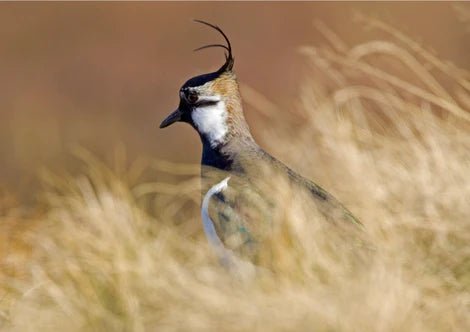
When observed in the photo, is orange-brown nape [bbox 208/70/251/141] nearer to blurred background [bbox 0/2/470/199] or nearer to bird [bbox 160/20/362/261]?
bird [bbox 160/20/362/261]

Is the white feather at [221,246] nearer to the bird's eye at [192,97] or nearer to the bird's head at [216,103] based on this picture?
the bird's head at [216,103]

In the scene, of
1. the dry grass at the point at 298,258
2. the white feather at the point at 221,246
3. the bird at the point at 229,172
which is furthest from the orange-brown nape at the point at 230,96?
the white feather at the point at 221,246

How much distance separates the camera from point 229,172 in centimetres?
551

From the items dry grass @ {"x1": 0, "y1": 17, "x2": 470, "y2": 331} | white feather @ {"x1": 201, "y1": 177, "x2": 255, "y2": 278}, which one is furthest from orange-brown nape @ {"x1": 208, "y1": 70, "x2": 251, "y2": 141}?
white feather @ {"x1": 201, "y1": 177, "x2": 255, "y2": 278}

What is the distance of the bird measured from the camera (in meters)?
4.96

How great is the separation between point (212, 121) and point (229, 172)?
2.23 ft

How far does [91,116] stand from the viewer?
531 inches

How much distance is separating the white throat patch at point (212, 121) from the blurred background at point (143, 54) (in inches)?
240

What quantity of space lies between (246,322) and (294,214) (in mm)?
679

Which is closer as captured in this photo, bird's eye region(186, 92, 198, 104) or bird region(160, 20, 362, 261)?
bird region(160, 20, 362, 261)

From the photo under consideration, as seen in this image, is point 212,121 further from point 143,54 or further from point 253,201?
point 143,54

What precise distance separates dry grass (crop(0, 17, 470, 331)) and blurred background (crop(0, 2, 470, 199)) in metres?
6.86

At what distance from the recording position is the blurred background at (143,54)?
1335 centimetres

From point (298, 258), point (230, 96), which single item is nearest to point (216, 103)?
point (230, 96)
